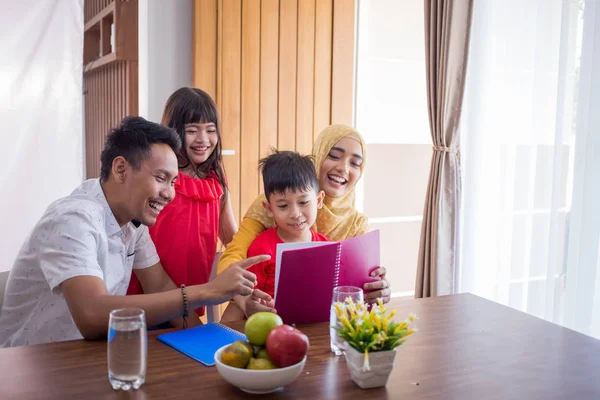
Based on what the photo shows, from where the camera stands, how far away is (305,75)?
369 cm

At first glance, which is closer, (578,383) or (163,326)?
(578,383)

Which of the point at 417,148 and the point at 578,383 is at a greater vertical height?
the point at 417,148

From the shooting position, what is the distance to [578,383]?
51.3 inches

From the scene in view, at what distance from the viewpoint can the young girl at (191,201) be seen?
2.20 meters

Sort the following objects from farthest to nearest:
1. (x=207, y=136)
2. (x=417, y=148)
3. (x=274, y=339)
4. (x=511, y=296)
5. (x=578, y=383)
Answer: (x=417, y=148) < (x=511, y=296) < (x=207, y=136) < (x=578, y=383) < (x=274, y=339)

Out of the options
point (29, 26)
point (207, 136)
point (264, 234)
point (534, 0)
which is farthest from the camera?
point (29, 26)

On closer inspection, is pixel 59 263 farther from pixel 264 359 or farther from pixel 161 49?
pixel 161 49

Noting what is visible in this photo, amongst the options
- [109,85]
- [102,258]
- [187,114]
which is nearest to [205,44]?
[109,85]

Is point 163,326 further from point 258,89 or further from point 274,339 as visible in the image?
point 258,89

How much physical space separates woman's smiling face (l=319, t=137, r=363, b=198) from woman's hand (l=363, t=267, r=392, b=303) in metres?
0.55

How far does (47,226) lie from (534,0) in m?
2.32

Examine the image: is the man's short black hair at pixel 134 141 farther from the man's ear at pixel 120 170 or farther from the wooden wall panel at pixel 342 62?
the wooden wall panel at pixel 342 62

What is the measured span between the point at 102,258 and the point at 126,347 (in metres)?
0.62

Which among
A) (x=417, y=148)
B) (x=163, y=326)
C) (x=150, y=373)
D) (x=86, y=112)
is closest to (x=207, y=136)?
(x=163, y=326)
